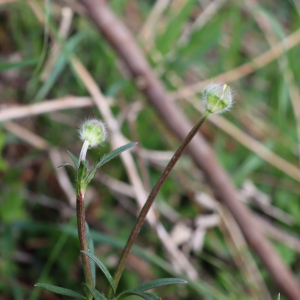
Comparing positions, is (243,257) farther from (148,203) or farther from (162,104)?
(148,203)

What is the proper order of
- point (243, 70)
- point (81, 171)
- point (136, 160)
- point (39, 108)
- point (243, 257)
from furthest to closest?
point (243, 70) < point (136, 160) < point (243, 257) < point (39, 108) < point (81, 171)

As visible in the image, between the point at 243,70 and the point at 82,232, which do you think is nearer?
the point at 82,232

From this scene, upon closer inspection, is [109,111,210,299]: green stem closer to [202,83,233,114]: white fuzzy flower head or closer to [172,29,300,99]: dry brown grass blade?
[202,83,233,114]: white fuzzy flower head

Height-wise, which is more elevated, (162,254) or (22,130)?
(22,130)

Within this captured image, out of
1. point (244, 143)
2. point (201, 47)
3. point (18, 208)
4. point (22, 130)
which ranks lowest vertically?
point (18, 208)

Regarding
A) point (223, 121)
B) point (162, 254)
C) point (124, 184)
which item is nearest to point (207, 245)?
point (162, 254)

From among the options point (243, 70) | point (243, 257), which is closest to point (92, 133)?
point (243, 257)

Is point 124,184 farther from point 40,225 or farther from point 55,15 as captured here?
point 55,15
